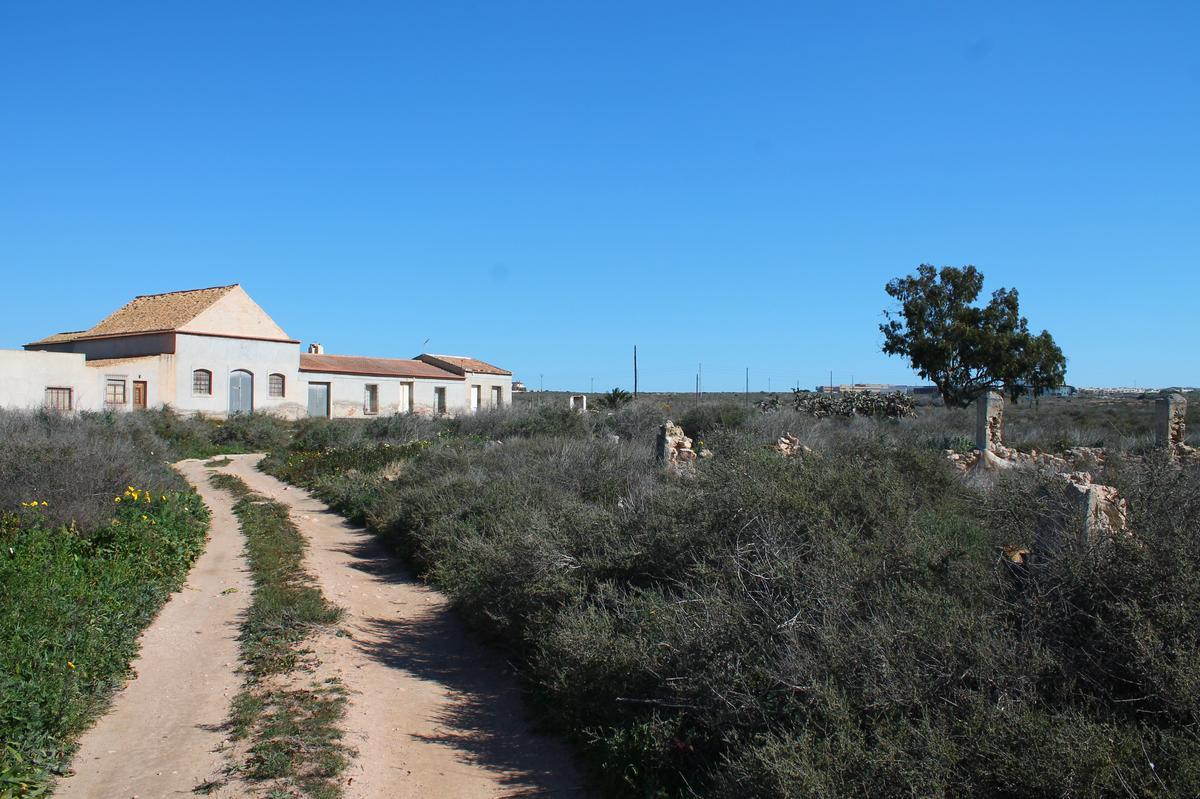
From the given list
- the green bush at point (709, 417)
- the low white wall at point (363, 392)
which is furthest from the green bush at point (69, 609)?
the low white wall at point (363, 392)

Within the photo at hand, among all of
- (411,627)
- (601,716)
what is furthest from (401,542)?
(601,716)

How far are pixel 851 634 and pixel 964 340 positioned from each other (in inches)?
1113

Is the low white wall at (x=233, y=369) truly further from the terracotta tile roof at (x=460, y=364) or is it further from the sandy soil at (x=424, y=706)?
the sandy soil at (x=424, y=706)

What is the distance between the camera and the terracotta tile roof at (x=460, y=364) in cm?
4347

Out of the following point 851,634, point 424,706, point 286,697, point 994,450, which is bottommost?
point 424,706

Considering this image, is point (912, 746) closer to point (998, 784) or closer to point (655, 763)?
point (998, 784)

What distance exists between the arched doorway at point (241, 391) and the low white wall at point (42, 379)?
5376 mm

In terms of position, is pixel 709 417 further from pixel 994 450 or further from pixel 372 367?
pixel 372 367

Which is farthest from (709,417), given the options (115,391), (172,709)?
(115,391)

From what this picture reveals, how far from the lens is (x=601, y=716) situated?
5676 millimetres

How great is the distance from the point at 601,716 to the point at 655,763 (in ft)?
2.69

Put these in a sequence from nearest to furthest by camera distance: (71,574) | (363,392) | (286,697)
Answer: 1. (286,697)
2. (71,574)
3. (363,392)

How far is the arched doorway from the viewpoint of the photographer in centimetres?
3462

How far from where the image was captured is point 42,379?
2800 cm
